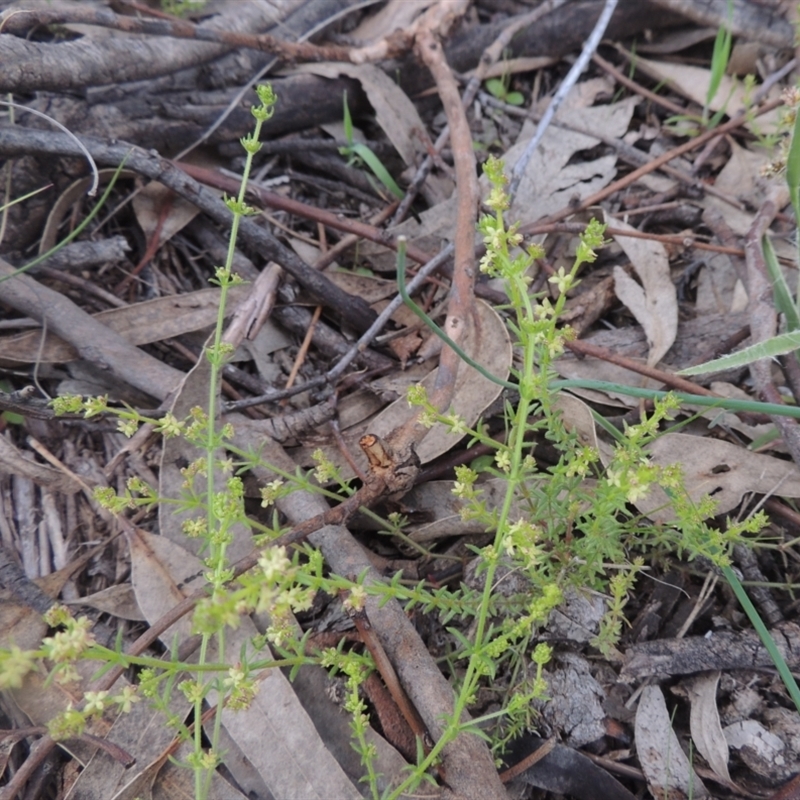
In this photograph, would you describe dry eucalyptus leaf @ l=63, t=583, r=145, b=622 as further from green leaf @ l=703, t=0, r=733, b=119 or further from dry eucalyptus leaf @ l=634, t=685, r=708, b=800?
green leaf @ l=703, t=0, r=733, b=119

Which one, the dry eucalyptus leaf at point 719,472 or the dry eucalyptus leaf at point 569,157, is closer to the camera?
the dry eucalyptus leaf at point 719,472

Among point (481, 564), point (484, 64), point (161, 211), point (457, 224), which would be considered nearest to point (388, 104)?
point (484, 64)

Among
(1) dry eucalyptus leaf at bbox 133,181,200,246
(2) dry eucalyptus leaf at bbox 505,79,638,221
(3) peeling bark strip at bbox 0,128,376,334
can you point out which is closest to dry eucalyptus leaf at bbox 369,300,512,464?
(3) peeling bark strip at bbox 0,128,376,334

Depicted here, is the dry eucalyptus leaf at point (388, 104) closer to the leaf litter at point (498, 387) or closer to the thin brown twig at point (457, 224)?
the leaf litter at point (498, 387)

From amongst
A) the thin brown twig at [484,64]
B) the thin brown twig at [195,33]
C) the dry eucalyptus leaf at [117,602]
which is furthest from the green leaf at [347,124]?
the dry eucalyptus leaf at [117,602]

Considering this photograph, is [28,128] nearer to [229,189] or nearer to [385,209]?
[229,189]

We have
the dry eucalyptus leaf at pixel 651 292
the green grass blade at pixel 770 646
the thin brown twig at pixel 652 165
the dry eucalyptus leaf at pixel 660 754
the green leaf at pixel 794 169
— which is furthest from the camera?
the thin brown twig at pixel 652 165

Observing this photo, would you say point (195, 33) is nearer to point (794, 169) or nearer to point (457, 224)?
point (457, 224)
